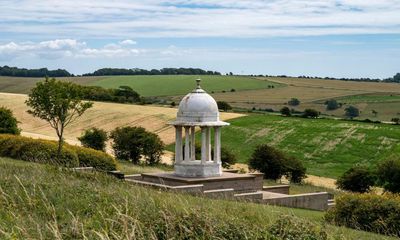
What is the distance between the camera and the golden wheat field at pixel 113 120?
2897 inches

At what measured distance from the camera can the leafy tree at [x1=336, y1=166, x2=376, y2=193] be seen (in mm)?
43812

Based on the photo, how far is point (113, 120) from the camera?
8050 cm

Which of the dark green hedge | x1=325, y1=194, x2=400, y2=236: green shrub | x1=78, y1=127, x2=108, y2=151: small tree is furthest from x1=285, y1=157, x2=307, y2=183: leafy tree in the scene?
x1=325, y1=194, x2=400, y2=236: green shrub

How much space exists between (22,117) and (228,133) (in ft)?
101

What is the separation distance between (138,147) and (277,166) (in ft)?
37.5

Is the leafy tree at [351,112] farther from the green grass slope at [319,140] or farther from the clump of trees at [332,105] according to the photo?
the green grass slope at [319,140]

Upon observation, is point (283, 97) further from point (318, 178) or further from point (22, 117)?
point (318, 178)

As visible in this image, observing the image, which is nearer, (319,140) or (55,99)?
(55,99)

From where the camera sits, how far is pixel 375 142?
65.8m

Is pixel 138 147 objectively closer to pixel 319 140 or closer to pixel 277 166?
pixel 277 166

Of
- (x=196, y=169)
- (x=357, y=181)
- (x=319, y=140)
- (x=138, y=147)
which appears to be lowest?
(x=357, y=181)


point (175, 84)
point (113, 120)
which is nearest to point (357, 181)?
point (113, 120)

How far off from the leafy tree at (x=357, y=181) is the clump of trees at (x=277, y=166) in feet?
10.5

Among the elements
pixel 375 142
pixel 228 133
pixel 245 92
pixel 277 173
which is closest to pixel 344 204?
pixel 277 173
